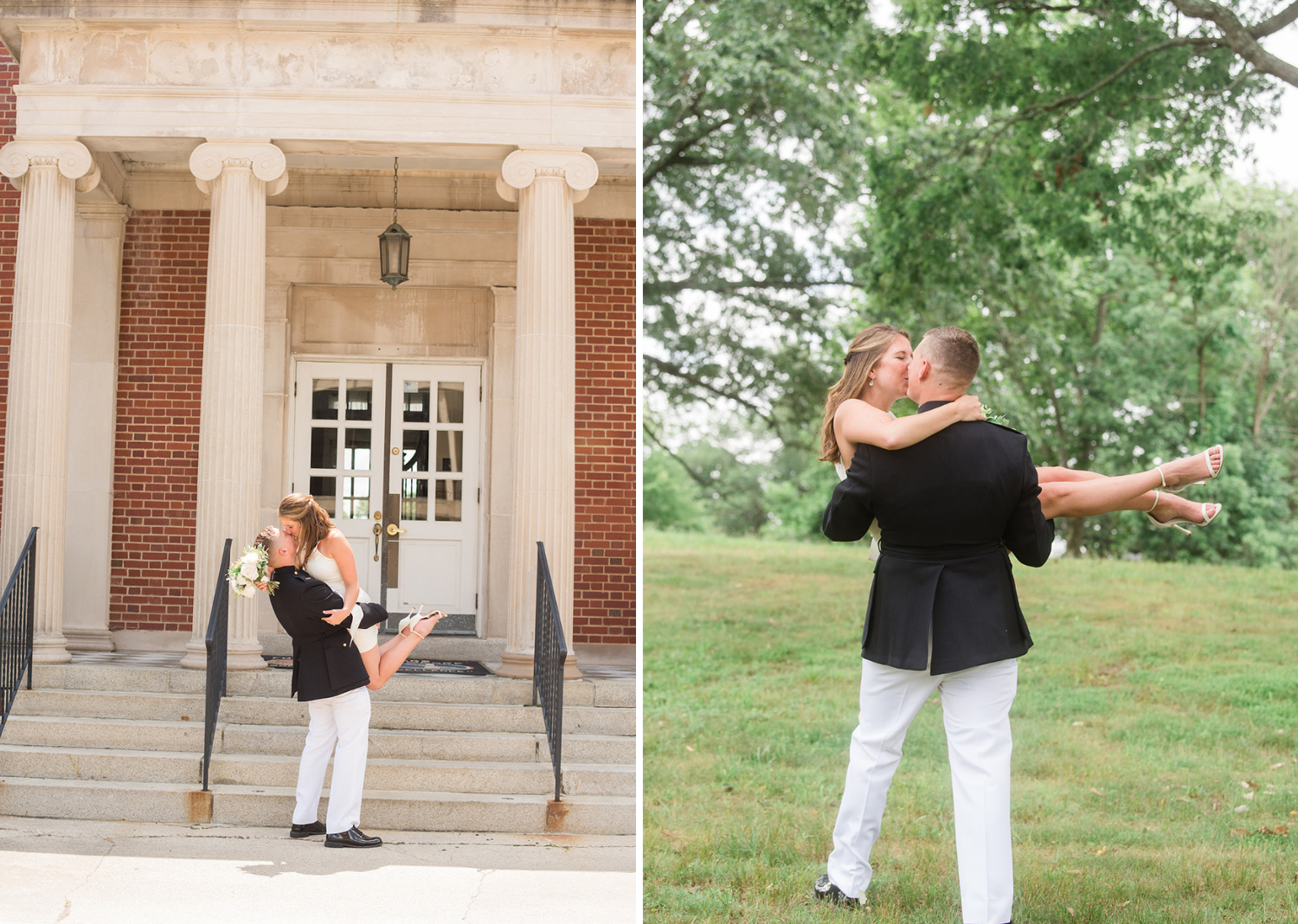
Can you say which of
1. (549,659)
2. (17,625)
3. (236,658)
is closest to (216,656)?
(236,658)

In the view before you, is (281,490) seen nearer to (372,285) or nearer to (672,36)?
(372,285)

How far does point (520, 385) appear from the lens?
806cm

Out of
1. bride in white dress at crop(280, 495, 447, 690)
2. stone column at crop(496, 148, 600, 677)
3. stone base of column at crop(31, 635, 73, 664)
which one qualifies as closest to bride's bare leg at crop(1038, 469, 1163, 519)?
bride in white dress at crop(280, 495, 447, 690)

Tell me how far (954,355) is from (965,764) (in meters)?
1.34

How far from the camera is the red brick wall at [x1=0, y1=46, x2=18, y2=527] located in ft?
30.5

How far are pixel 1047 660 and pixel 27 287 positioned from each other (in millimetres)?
8501

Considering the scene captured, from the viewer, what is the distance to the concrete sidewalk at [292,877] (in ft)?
16.5

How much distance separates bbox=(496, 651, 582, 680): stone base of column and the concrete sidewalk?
1639mm

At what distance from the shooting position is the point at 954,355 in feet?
12.7

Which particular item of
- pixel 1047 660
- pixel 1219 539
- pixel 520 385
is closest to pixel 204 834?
pixel 520 385

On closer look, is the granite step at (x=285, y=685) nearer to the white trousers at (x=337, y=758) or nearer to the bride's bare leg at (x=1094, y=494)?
the white trousers at (x=337, y=758)

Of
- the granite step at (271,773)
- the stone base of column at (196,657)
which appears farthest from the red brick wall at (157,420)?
the granite step at (271,773)

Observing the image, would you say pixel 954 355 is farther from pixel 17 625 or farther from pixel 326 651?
A: pixel 17 625

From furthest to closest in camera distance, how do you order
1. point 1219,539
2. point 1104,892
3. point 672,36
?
point 1219,539
point 672,36
point 1104,892
